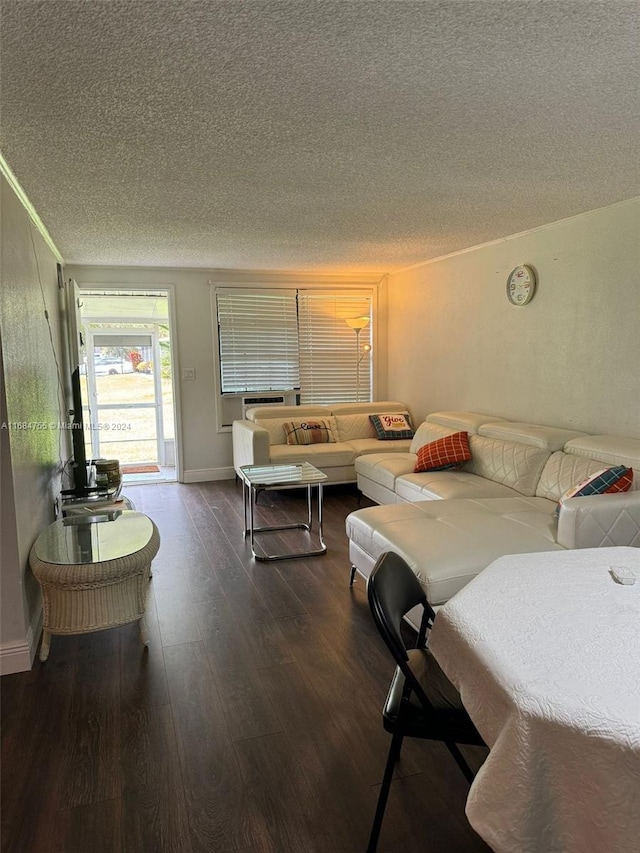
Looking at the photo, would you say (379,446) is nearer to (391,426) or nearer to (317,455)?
(391,426)

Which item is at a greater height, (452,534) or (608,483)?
(608,483)

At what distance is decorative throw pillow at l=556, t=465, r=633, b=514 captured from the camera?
293cm

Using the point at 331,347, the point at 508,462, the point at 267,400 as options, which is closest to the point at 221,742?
the point at 508,462

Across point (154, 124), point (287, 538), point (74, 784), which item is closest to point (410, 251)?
point (287, 538)

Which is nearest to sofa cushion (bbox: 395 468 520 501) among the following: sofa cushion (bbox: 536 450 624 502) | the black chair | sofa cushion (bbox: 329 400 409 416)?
sofa cushion (bbox: 536 450 624 502)

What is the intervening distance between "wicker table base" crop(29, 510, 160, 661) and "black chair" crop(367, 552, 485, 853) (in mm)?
1430

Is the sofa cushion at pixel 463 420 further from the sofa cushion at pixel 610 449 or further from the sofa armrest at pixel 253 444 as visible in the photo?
the sofa armrest at pixel 253 444

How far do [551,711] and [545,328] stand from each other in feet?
11.6

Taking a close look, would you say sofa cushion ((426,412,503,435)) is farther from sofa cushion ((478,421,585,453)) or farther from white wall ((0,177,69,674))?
white wall ((0,177,69,674))

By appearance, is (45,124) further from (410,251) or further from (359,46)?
(410,251)

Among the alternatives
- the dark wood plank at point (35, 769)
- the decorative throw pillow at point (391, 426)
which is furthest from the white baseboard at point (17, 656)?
the decorative throw pillow at point (391, 426)

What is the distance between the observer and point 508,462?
3975mm

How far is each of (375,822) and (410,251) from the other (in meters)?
4.51

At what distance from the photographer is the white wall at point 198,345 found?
5852 millimetres
